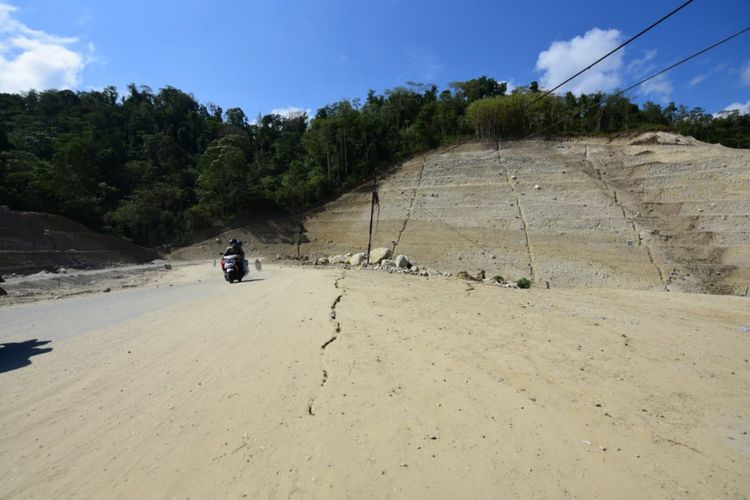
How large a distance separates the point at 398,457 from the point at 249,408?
132 cm

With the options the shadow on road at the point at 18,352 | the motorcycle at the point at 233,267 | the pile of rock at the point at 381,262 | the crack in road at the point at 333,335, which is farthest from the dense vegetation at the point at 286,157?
the shadow on road at the point at 18,352

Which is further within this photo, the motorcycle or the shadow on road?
the motorcycle

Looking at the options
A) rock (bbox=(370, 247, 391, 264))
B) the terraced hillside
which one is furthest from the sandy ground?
the terraced hillside

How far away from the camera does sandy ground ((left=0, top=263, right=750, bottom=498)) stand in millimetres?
2225

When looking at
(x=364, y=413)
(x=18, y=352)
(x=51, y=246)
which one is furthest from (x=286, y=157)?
(x=364, y=413)

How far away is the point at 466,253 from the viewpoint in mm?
21234

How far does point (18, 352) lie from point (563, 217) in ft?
77.6

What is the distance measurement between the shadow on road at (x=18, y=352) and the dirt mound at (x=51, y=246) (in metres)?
16.4

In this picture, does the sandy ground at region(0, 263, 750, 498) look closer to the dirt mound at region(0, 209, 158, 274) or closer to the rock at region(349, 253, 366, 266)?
the rock at region(349, 253, 366, 266)

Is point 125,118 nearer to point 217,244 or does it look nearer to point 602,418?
point 217,244

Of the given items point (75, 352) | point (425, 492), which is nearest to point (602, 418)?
point (425, 492)

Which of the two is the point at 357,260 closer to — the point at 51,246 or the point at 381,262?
the point at 381,262

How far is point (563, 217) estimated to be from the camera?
71.0ft

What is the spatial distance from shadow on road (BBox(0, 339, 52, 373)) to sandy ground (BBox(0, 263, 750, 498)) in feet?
0.71
